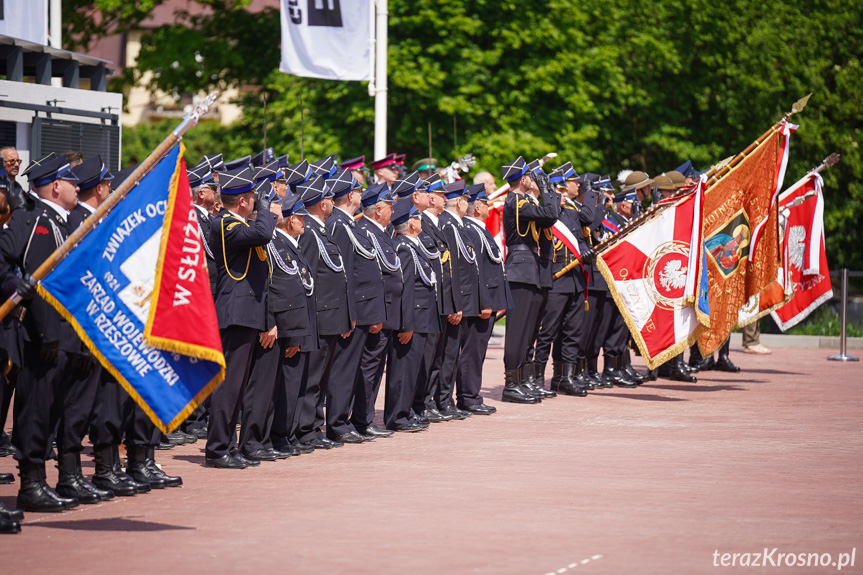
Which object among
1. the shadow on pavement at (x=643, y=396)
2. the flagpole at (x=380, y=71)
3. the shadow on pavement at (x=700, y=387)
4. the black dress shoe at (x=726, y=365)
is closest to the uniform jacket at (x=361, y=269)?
the shadow on pavement at (x=643, y=396)

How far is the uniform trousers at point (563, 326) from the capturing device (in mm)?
14516

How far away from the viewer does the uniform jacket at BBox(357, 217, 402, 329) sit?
11.2m

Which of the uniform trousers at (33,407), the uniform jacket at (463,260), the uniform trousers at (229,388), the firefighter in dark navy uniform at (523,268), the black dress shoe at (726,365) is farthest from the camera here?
the black dress shoe at (726,365)

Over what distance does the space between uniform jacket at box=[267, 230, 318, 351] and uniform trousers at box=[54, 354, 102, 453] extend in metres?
1.83

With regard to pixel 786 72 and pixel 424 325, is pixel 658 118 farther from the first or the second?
pixel 424 325

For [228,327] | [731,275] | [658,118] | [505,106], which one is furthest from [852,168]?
[228,327]

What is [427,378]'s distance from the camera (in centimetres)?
1225

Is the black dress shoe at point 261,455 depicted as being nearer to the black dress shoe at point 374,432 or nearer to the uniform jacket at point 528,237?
the black dress shoe at point 374,432

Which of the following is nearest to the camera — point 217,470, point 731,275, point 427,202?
point 217,470

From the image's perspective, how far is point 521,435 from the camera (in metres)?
11.3

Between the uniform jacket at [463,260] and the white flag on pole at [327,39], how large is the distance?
7.00 m

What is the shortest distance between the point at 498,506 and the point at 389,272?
3.79 metres

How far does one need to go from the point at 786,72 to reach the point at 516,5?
686 cm

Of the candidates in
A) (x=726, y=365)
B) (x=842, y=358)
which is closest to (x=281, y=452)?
(x=726, y=365)
